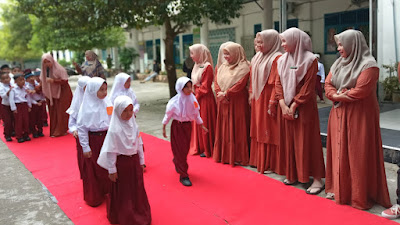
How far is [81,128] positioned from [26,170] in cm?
213

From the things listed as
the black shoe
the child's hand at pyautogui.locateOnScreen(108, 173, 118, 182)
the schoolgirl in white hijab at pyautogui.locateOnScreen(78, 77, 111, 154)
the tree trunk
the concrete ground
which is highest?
the tree trunk

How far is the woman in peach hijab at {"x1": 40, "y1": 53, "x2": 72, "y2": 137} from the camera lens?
7.07 meters

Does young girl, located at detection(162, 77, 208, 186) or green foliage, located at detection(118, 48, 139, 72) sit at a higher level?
green foliage, located at detection(118, 48, 139, 72)

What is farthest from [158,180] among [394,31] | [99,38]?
[99,38]

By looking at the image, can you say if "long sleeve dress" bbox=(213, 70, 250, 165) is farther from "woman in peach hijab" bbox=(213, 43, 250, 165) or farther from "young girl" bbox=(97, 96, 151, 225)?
"young girl" bbox=(97, 96, 151, 225)

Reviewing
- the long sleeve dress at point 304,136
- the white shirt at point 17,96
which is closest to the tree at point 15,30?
the white shirt at point 17,96

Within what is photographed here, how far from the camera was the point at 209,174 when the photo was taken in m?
4.59

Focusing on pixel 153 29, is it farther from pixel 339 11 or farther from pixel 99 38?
pixel 339 11

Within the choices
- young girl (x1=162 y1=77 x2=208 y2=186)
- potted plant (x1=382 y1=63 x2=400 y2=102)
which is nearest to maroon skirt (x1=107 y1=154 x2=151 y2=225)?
young girl (x1=162 y1=77 x2=208 y2=186)

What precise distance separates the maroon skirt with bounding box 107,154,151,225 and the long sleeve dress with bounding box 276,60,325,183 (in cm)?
177

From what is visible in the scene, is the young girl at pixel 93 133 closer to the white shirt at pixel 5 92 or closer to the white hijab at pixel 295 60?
the white hijab at pixel 295 60

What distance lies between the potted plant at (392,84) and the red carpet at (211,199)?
5.34m

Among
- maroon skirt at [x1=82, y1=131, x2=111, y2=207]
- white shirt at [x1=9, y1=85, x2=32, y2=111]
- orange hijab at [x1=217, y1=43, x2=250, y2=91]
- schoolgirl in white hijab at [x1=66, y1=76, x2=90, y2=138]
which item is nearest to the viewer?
maroon skirt at [x1=82, y1=131, x2=111, y2=207]

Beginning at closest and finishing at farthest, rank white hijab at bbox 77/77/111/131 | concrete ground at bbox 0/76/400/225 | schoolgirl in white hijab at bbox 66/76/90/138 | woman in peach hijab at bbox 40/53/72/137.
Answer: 1. concrete ground at bbox 0/76/400/225
2. white hijab at bbox 77/77/111/131
3. schoolgirl in white hijab at bbox 66/76/90/138
4. woman in peach hijab at bbox 40/53/72/137
